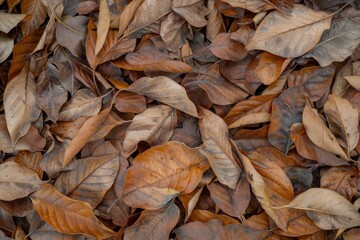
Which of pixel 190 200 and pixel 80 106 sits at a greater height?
pixel 80 106

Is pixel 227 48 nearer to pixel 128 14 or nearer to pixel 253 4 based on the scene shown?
pixel 253 4

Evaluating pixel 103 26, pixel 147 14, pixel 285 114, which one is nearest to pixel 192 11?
pixel 147 14

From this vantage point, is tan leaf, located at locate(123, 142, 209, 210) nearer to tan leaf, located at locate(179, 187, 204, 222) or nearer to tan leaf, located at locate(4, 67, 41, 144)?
tan leaf, located at locate(179, 187, 204, 222)

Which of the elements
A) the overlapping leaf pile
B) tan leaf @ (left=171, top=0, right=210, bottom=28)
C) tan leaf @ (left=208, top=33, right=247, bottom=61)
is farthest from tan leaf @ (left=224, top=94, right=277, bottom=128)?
tan leaf @ (left=171, top=0, right=210, bottom=28)

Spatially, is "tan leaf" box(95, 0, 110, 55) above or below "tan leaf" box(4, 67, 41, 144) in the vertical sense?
above

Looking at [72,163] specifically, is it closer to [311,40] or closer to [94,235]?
[94,235]
